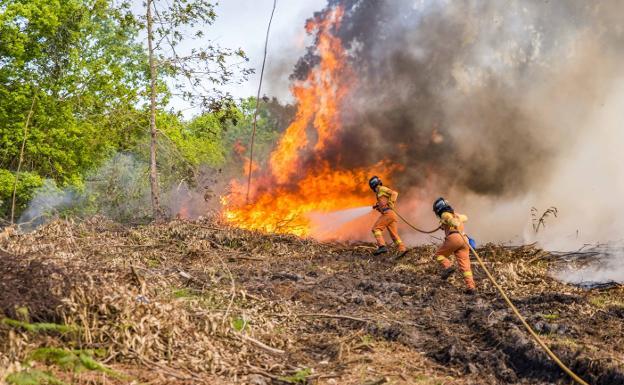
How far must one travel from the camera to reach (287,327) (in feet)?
Result: 22.4

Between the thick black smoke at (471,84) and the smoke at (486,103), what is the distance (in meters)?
0.03

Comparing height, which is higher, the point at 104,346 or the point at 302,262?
the point at 302,262

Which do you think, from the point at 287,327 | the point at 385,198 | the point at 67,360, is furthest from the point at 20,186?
the point at 67,360

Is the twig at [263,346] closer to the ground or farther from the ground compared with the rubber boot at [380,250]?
closer to the ground

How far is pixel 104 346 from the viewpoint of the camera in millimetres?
4859

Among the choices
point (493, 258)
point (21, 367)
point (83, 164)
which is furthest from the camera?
point (83, 164)

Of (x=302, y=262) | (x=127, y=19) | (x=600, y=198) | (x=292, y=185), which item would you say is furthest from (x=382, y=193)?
(x=127, y=19)

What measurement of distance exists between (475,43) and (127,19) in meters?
11.5

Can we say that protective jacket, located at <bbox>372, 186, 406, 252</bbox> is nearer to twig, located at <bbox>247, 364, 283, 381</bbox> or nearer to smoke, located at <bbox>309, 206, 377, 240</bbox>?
smoke, located at <bbox>309, 206, 377, 240</bbox>

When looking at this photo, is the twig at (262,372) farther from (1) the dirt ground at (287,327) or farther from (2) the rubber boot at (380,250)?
(2) the rubber boot at (380,250)

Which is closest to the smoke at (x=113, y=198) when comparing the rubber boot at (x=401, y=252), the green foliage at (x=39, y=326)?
the rubber boot at (x=401, y=252)

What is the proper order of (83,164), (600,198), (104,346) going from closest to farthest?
(104,346) → (600,198) → (83,164)

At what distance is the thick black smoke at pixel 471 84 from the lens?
1786cm

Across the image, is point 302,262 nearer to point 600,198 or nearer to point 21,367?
point 21,367
